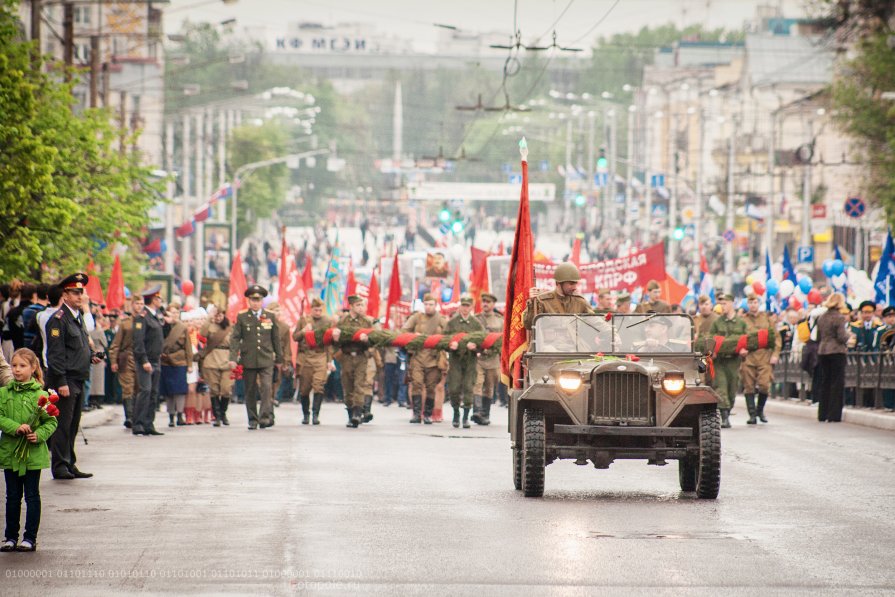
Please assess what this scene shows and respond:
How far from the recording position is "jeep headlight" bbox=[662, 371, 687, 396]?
15469 millimetres

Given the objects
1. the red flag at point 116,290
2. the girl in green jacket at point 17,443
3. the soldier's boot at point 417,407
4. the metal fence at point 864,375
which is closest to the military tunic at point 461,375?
the soldier's boot at point 417,407

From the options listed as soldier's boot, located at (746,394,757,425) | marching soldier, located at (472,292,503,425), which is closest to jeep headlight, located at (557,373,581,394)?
marching soldier, located at (472,292,503,425)

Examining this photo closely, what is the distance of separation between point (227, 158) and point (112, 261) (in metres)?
65.3

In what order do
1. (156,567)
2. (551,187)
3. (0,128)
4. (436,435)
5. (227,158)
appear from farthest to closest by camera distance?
(227,158) → (551,187) → (0,128) → (436,435) → (156,567)

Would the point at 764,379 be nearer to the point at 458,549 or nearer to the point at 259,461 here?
the point at 259,461

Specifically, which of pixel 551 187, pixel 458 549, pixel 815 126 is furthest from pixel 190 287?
pixel 815 126

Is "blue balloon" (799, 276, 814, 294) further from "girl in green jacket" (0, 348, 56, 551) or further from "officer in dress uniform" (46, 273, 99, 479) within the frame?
"girl in green jacket" (0, 348, 56, 551)

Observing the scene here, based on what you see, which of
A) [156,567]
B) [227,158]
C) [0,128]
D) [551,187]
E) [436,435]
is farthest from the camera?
[227,158]

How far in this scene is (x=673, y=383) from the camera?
611 inches

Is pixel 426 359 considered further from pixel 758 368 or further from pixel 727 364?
pixel 758 368

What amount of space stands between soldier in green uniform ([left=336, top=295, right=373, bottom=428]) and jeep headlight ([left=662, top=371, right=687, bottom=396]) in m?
11.0

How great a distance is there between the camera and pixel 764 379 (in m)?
27.7

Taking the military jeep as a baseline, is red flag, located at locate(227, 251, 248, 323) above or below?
above

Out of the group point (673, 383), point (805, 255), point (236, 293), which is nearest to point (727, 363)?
point (673, 383)
